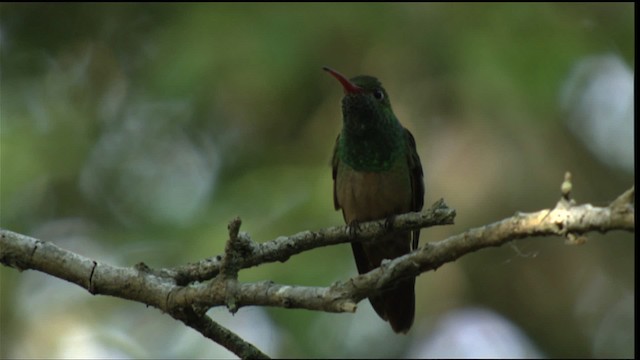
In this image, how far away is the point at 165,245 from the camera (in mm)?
7031

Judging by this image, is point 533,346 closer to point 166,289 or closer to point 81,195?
point 81,195

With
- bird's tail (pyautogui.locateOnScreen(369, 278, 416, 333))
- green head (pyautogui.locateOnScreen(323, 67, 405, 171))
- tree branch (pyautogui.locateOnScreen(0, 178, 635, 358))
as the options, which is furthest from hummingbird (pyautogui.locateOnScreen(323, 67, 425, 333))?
tree branch (pyautogui.locateOnScreen(0, 178, 635, 358))

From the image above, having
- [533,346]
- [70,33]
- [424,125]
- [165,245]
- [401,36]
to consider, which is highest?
[70,33]

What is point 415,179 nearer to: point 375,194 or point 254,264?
point 375,194

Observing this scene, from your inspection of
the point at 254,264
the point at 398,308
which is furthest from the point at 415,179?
the point at 254,264

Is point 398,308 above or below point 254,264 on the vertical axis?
above

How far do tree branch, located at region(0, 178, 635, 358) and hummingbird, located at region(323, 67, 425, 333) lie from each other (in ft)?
5.27

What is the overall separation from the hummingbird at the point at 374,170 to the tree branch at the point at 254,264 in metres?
1.60

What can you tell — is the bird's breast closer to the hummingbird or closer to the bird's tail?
the hummingbird

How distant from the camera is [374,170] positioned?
19.5ft

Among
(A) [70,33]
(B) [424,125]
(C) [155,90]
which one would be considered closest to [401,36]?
(B) [424,125]

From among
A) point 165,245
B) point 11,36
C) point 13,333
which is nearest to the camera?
point 165,245

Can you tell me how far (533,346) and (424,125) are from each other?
2.26 meters

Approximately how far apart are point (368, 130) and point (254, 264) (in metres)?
2.50
